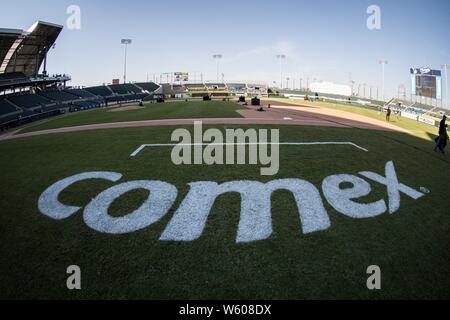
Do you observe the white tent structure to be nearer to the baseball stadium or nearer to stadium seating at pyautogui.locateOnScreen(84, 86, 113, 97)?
stadium seating at pyautogui.locateOnScreen(84, 86, 113, 97)

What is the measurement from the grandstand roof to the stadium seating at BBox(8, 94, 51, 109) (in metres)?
8.16

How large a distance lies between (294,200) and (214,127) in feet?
43.4

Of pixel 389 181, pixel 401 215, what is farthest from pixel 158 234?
pixel 389 181

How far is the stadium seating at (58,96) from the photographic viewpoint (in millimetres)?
63903

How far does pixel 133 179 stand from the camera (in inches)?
439

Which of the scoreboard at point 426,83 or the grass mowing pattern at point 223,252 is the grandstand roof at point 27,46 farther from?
the scoreboard at point 426,83

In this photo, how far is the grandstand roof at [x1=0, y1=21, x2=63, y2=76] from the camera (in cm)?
5021

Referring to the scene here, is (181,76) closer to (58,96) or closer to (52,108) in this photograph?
(58,96)

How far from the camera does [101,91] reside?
86.9 meters

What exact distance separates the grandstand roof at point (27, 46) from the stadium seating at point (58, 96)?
7.61 m

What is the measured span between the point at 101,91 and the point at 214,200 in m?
90.1

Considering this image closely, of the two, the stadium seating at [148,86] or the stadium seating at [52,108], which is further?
the stadium seating at [148,86]

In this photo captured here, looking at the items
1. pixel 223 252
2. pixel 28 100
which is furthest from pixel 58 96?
pixel 223 252

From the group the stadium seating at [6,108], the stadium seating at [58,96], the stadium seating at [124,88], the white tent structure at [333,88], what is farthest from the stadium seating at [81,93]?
the white tent structure at [333,88]
